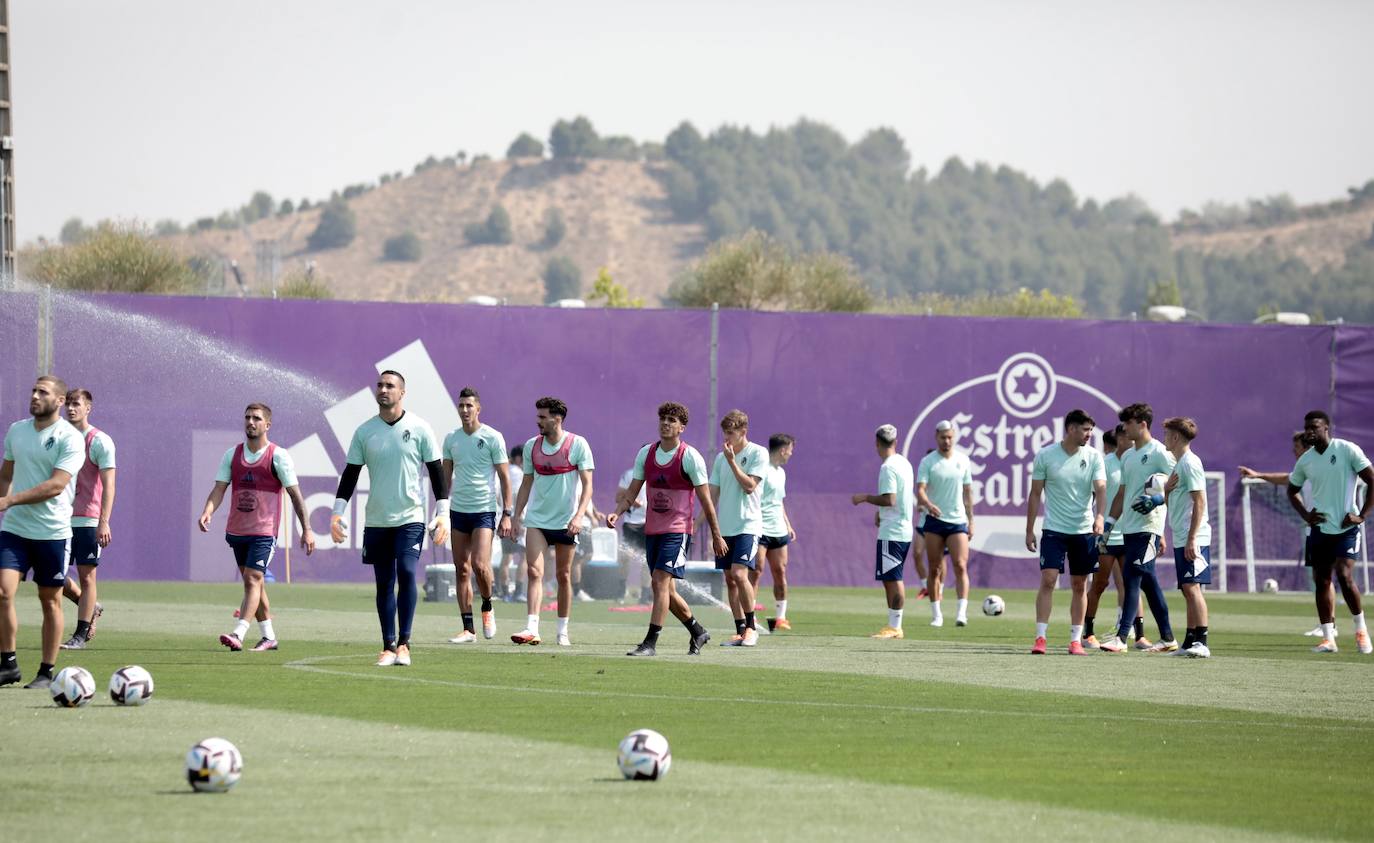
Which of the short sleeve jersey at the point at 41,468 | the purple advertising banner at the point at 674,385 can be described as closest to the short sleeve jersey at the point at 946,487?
the purple advertising banner at the point at 674,385

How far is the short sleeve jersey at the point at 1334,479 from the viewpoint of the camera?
19000 mm

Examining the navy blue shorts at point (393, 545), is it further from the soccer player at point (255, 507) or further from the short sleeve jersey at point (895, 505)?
the short sleeve jersey at point (895, 505)

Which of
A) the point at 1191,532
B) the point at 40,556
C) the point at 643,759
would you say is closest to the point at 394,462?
the point at 40,556

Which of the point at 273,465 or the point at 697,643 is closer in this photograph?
the point at 273,465

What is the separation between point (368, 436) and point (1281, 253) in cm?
15599

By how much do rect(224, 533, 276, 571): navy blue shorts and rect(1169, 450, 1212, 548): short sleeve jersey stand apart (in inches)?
330

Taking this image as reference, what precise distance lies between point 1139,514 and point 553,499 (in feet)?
18.2

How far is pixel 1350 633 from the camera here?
21922mm

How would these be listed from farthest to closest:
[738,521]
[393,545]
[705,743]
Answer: [738,521], [393,545], [705,743]

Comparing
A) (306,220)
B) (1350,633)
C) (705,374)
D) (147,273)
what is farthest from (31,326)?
(306,220)

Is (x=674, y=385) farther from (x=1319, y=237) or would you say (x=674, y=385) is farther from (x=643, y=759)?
(x=1319, y=237)

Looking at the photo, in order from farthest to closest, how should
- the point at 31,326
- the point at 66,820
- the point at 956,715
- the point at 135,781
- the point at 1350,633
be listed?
the point at 31,326 → the point at 1350,633 → the point at 956,715 → the point at 135,781 → the point at 66,820

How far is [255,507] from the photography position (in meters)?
16.5

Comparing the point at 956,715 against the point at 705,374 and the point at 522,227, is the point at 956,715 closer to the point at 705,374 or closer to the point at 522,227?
the point at 705,374
